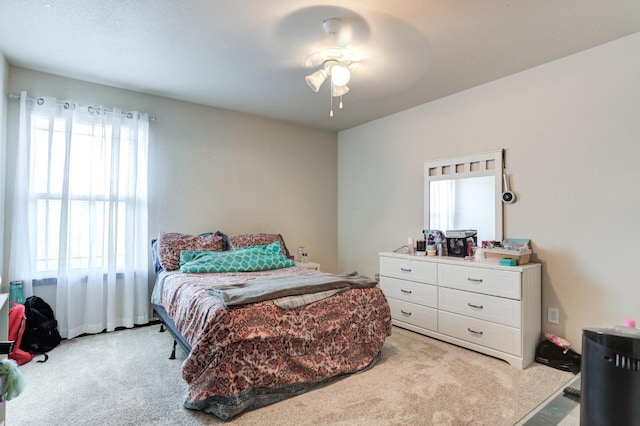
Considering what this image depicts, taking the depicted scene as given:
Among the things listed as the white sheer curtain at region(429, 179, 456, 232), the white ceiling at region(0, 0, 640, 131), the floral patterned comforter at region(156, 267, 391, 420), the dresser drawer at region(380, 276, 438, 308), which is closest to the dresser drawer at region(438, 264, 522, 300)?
the dresser drawer at region(380, 276, 438, 308)

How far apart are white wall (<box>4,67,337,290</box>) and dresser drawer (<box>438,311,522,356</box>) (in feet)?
7.22

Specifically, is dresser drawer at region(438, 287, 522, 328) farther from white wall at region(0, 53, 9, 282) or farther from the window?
white wall at region(0, 53, 9, 282)

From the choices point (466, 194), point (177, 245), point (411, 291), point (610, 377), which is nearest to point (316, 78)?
point (466, 194)

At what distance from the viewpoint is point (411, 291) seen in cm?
328

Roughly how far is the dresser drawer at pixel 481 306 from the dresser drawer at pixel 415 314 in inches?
5.8

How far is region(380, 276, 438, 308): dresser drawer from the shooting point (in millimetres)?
3100

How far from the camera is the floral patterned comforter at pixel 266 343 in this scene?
1.82 metres

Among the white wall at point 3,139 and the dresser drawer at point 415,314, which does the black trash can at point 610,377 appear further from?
the white wall at point 3,139

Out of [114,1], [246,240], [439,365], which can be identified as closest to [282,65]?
[114,1]

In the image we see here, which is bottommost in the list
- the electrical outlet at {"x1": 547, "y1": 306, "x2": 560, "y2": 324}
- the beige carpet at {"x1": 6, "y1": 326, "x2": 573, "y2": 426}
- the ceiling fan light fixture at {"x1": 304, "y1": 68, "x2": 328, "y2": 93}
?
the beige carpet at {"x1": 6, "y1": 326, "x2": 573, "y2": 426}

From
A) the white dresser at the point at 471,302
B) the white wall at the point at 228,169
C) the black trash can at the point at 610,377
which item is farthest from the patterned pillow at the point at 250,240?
the black trash can at the point at 610,377

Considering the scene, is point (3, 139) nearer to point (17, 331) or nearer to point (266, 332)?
point (17, 331)

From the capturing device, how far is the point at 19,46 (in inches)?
99.1

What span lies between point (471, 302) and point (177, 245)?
112 inches
